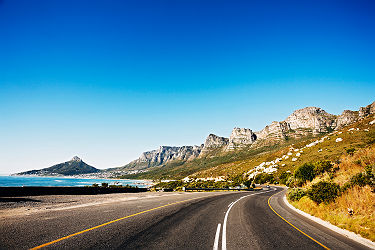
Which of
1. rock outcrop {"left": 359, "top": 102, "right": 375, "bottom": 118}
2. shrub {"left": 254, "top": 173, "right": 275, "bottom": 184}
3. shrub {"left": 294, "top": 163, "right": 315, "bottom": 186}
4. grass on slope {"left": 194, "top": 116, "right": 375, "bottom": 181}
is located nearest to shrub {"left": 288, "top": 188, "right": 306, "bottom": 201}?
shrub {"left": 294, "top": 163, "right": 315, "bottom": 186}

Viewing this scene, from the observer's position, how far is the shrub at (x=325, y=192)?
39.2 ft

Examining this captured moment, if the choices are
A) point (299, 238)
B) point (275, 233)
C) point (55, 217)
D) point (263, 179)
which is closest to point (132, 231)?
point (55, 217)

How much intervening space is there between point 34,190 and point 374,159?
30.6 meters

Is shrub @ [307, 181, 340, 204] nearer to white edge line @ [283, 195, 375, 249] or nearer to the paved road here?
white edge line @ [283, 195, 375, 249]

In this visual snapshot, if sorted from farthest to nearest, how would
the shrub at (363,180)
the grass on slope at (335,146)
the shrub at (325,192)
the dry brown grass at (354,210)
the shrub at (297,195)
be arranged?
the grass on slope at (335,146) < the shrub at (297,195) < the shrub at (325,192) < the shrub at (363,180) < the dry brown grass at (354,210)

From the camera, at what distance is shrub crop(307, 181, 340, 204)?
11963 millimetres

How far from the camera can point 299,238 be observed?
295 inches

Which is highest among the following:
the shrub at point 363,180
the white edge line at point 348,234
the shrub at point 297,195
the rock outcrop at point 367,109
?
the rock outcrop at point 367,109

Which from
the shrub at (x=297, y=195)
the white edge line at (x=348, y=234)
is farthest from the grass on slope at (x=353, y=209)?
the shrub at (x=297, y=195)

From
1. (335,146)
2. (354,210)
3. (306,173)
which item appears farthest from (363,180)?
(335,146)

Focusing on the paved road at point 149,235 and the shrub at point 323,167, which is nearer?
the paved road at point 149,235

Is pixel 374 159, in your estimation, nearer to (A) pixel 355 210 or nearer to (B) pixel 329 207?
(B) pixel 329 207

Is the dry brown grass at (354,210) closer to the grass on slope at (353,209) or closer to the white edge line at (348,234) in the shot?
the grass on slope at (353,209)

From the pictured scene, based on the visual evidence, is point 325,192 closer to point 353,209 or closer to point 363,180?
point 363,180
